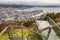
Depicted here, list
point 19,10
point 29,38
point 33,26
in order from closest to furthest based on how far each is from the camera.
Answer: point 29,38 → point 33,26 → point 19,10

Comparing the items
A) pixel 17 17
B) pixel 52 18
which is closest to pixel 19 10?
pixel 17 17

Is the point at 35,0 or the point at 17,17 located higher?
the point at 35,0

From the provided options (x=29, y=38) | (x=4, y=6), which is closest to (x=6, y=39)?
(x=29, y=38)

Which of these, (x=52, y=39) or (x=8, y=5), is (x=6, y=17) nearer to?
(x=8, y=5)

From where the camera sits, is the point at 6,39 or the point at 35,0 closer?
the point at 6,39

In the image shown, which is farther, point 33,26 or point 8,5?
point 8,5

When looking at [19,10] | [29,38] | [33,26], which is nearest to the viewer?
[29,38]

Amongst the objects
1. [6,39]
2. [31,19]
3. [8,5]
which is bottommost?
[6,39]

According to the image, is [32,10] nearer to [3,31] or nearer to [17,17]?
[17,17]
